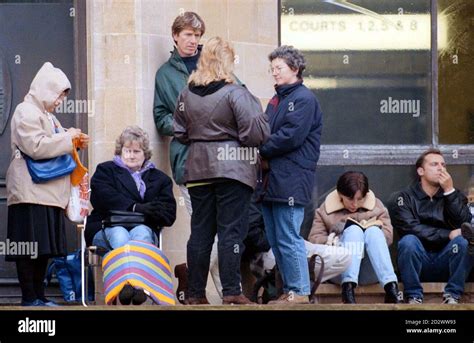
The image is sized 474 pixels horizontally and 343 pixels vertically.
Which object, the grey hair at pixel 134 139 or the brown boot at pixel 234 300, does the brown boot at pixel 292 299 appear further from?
the grey hair at pixel 134 139

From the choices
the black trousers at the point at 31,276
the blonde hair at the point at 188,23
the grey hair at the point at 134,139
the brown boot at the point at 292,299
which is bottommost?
the brown boot at the point at 292,299

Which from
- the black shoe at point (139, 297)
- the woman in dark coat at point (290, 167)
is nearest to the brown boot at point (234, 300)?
the woman in dark coat at point (290, 167)

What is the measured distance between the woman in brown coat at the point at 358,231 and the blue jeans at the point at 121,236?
5.47ft

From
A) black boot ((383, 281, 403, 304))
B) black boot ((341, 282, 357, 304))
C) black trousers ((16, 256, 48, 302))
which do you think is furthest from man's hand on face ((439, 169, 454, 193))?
black trousers ((16, 256, 48, 302))

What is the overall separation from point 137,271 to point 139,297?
22 centimetres

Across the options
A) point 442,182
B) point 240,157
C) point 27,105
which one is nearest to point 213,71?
point 240,157

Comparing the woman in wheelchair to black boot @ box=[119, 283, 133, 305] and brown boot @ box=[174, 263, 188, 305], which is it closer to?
brown boot @ box=[174, 263, 188, 305]

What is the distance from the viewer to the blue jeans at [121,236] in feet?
49.0

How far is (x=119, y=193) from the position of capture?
49.9 feet

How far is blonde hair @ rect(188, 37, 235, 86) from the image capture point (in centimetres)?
1441

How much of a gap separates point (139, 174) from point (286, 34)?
2.53 metres

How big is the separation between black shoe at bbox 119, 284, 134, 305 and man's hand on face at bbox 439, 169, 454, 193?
10.3 ft

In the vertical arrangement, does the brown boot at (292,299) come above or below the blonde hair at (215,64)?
below

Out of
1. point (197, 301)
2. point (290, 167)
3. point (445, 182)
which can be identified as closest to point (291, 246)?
point (290, 167)
